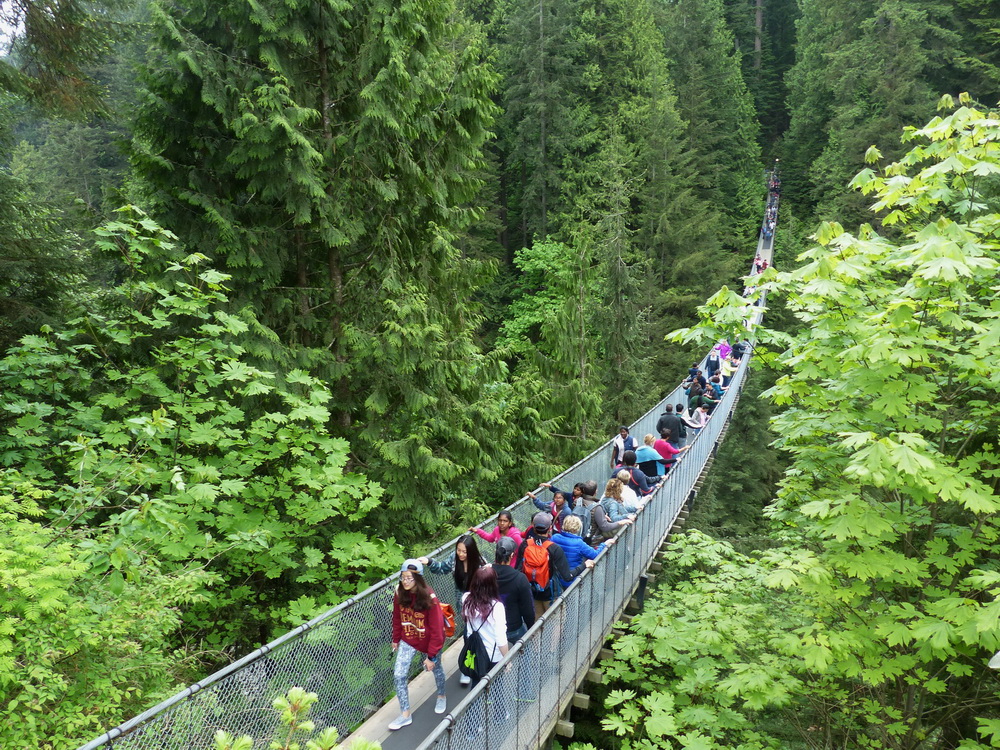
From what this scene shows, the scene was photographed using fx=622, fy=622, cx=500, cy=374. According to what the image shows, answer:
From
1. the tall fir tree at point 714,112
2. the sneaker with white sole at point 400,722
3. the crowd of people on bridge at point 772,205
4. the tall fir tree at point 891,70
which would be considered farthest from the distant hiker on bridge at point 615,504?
the crowd of people on bridge at point 772,205

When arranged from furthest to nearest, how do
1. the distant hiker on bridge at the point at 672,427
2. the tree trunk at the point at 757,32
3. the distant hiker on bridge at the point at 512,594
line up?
the tree trunk at the point at 757,32
the distant hiker on bridge at the point at 672,427
the distant hiker on bridge at the point at 512,594

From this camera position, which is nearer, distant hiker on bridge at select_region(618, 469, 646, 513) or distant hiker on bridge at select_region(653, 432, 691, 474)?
distant hiker on bridge at select_region(618, 469, 646, 513)

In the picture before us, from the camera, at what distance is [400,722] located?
14.8 feet

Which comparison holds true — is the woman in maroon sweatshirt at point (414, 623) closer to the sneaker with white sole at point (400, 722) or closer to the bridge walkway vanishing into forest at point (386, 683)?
the sneaker with white sole at point (400, 722)

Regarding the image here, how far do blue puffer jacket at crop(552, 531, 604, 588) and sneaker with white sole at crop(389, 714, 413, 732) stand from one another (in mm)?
→ 1846

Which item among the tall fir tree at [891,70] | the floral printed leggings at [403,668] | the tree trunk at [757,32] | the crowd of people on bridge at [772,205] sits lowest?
the floral printed leggings at [403,668]

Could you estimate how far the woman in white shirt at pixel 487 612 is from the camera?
427 centimetres

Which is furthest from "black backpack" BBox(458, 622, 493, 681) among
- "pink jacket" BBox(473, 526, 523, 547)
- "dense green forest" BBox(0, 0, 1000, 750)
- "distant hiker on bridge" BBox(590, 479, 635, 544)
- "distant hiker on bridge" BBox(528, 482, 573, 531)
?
"distant hiker on bridge" BBox(590, 479, 635, 544)

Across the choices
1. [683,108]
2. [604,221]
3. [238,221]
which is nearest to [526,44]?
[683,108]

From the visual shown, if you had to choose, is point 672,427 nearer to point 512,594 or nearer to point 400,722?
point 512,594

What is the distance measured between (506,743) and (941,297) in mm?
4034

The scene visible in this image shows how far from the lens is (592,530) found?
6477 millimetres

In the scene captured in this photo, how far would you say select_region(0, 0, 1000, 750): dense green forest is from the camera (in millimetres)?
3582

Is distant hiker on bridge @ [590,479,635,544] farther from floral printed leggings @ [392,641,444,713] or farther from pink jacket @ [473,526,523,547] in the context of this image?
floral printed leggings @ [392,641,444,713]
